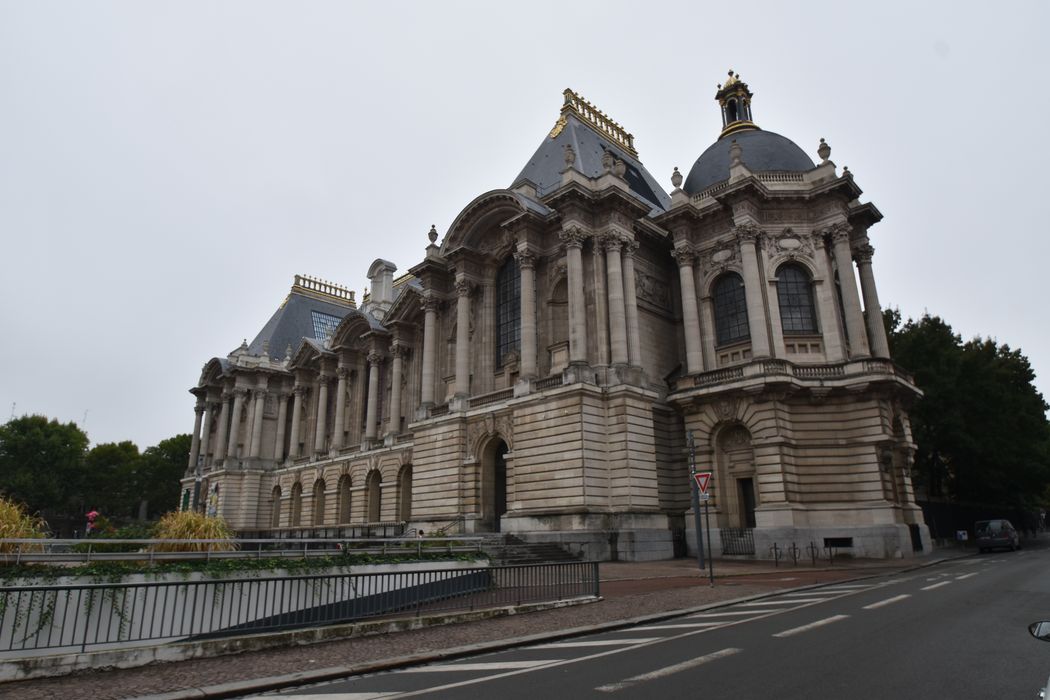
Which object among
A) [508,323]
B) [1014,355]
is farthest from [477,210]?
[1014,355]

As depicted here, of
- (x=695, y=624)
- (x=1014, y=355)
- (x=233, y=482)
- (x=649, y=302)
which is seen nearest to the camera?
(x=695, y=624)

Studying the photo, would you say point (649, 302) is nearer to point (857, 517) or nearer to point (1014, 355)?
point (857, 517)

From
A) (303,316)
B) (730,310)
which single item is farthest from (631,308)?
(303,316)

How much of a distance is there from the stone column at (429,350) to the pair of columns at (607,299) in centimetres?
1013

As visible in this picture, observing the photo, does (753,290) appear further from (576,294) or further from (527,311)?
(527,311)

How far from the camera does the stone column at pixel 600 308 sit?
29.4m

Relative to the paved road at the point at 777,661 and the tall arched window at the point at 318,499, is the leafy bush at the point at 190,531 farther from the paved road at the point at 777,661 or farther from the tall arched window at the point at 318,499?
the tall arched window at the point at 318,499

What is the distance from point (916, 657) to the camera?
7.69m

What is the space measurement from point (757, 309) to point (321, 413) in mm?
36172

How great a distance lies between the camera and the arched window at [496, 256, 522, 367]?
34281 millimetres

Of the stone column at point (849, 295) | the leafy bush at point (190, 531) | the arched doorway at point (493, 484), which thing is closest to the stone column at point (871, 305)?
the stone column at point (849, 295)

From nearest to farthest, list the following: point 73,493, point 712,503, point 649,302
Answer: point 712,503 < point 649,302 < point 73,493

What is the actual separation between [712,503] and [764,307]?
9334mm

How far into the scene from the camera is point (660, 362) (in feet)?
108
